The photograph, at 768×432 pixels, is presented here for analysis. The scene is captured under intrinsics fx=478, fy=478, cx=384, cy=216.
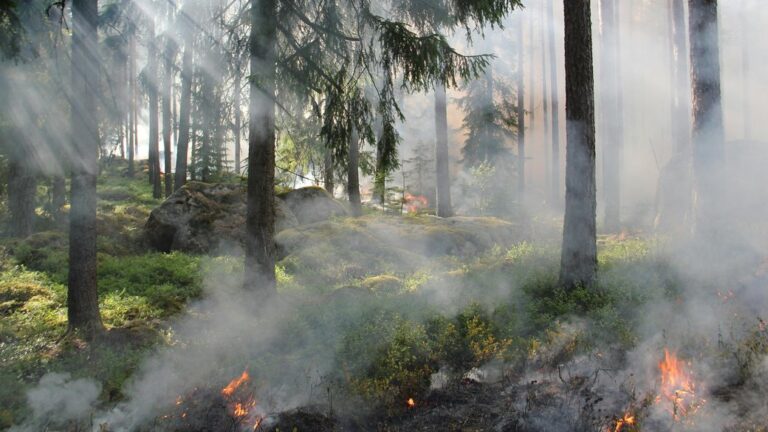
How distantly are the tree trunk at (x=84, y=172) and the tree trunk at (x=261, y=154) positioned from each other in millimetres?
2406

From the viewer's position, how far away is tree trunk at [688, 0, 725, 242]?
9047 mm

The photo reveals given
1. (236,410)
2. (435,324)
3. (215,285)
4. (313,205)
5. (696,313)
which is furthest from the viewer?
(313,205)

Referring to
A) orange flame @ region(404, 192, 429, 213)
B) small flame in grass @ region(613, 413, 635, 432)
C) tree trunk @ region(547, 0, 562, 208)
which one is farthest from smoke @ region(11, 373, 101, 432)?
orange flame @ region(404, 192, 429, 213)

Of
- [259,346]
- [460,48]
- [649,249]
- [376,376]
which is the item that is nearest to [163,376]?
[259,346]

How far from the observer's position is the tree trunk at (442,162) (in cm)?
1900

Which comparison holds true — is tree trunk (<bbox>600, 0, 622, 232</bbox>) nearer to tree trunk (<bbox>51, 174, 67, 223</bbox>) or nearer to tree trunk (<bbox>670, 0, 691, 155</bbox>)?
tree trunk (<bbox>670, 0, 691, 155</bbox>)

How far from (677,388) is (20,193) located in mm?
17030

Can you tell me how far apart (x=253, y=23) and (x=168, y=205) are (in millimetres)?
7597

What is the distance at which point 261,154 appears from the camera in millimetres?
8477

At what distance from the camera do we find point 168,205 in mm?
14055

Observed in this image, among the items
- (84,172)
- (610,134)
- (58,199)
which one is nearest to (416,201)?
(610,134)

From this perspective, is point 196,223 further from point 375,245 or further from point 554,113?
point 554,113

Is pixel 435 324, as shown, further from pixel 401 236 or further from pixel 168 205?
pixel 168 205

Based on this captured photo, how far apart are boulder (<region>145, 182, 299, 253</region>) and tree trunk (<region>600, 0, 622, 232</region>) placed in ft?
38.3
